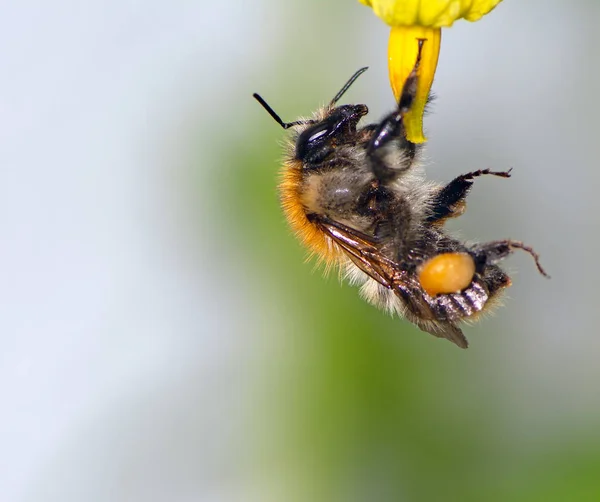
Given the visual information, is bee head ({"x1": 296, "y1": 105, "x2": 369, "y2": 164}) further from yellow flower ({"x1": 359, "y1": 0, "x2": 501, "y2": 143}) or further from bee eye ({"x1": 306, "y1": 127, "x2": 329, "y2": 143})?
yellow flower ({"x1": 359, "y1": 0, "x2": 501, "y2": 143})

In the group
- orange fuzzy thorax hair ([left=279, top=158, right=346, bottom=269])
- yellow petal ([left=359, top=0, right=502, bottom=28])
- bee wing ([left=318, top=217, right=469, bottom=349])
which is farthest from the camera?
orange fuzzy thorax hair ([left=279, top=158, right=346, bottom=269])

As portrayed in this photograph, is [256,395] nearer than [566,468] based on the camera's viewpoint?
No

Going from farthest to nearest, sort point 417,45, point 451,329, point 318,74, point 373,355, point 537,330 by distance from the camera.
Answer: point 537,330
point 318,74
point 373,355
point 451,329
point 417,45

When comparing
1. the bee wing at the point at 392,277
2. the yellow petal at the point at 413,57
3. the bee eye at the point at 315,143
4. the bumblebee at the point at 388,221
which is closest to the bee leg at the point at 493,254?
the bumblebee at the point at 388,221

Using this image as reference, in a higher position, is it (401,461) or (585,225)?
(585,225)

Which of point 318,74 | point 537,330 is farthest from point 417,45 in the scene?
point 537,330

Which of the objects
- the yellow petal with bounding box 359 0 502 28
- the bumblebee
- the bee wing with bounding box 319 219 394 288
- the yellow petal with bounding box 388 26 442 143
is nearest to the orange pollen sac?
the bumblebee

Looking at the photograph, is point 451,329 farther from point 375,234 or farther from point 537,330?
point 537,330
